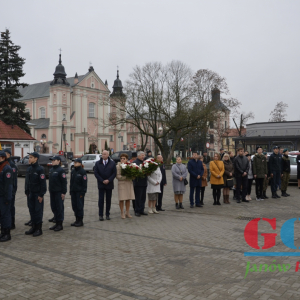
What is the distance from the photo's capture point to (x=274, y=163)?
47.4ft

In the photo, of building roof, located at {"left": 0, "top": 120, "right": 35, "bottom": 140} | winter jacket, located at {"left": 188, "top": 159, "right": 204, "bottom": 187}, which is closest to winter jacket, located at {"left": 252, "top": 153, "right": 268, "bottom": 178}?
winter jacket, located at {"left": 188, "top": 159, "right": 204, "bottom": 187}

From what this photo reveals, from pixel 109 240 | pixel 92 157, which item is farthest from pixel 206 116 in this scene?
pixel 109 240

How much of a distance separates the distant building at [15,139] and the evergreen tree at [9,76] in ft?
2.57

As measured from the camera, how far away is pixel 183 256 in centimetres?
627

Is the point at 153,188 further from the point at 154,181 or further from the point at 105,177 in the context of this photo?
the point at 105,177

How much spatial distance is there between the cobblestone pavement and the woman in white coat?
3.97 feet

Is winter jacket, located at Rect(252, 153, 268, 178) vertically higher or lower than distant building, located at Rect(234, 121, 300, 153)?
lower

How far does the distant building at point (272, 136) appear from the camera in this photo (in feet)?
137

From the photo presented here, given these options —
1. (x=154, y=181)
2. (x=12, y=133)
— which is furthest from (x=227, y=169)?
(x=12, y=133)

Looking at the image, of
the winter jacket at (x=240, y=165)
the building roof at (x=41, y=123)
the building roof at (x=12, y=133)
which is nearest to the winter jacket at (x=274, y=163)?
the winter jacket at (x=240, y=165)

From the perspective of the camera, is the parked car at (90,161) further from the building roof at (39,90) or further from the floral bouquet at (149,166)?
the building roof at (39,90)

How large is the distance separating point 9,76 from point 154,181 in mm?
35603

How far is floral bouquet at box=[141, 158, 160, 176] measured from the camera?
10.6m

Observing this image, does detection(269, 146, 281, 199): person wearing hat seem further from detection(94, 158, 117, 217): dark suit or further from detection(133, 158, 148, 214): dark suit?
detection(94, 158, 117, 217): dark suit
